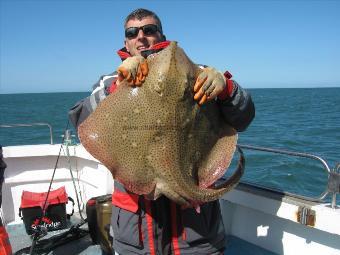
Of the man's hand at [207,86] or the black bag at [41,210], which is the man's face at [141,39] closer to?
the man's hand at [207,86]

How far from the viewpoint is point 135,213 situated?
2.82 metres

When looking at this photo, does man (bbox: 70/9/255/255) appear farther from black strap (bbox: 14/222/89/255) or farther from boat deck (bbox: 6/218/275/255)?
black strap (bbox: 14/222/89/255)

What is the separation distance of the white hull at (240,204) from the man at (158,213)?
1.73m

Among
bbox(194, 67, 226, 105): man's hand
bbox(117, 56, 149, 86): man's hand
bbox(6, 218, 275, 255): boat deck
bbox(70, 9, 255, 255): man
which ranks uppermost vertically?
bbox(117, 56, 149, 86): man's hand

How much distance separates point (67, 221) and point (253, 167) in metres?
10.1

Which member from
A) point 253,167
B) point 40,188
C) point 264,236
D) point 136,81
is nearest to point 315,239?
point 264,236

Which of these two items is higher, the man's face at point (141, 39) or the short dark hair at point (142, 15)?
the short dark hair at point (142, 15)

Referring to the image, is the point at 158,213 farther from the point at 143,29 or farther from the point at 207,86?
the point at 143,29

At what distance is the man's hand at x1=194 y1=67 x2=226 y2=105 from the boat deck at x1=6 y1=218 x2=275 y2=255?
3.29 m

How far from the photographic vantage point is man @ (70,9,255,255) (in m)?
2.77

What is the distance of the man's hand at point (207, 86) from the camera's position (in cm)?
244

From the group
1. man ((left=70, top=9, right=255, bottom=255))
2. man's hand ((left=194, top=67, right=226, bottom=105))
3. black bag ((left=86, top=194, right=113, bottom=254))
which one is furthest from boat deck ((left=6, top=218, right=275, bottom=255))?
man's hand ((left=194, top=67, right=226, bottom=105))

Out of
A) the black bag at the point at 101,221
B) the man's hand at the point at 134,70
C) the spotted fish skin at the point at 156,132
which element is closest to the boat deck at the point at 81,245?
the black bag at the point at 101,221

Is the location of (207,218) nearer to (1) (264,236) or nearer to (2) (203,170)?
(2) (203,170)
